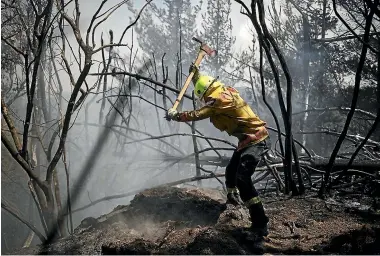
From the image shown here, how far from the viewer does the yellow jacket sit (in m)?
3.54

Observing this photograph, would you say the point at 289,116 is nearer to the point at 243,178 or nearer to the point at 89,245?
the point at 243,178

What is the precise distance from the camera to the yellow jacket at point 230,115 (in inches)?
139

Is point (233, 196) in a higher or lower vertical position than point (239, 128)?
lower

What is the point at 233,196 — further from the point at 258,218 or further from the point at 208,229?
the point at 208,229

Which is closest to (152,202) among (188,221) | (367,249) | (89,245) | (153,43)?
(188,221)

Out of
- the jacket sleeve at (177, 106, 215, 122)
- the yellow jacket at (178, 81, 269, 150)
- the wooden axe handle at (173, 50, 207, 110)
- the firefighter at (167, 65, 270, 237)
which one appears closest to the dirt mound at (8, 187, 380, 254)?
the firefighter at (167, 65, 270, 237)

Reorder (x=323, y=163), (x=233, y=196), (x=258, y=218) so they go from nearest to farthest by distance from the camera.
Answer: (x=258, y=218)
(x=233, y=196)
(x=323, y=163)

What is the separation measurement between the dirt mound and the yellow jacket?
935 mm

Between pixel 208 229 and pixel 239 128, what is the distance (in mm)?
1123

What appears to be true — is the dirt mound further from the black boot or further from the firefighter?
the firefighter

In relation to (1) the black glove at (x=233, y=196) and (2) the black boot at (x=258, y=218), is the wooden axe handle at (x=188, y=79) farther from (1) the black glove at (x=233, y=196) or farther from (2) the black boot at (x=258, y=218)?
(2) the black boot at (x=258, y=218)

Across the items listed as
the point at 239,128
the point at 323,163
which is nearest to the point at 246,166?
the point at 239,128

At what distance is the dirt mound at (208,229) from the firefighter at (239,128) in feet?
0.94

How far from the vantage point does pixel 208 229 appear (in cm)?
335
